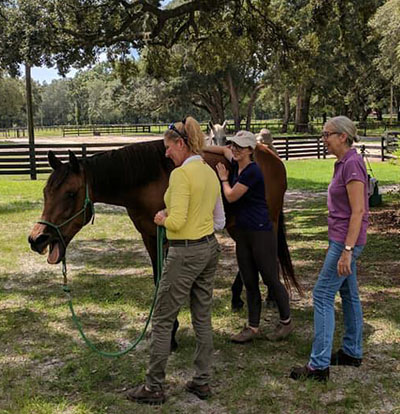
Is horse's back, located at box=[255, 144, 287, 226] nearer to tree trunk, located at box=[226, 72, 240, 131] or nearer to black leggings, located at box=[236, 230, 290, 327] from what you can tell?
black leggings, located at box=[236, 230, 290, 327]

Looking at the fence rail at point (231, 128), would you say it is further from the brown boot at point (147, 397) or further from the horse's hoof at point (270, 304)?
the brown boot at point (147, 397)

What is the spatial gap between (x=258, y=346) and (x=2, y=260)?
484 cm

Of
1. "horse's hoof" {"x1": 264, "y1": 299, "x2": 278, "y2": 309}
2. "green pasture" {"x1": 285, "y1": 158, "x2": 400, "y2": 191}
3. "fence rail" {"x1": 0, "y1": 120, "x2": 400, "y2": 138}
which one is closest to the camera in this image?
"horse's hoof" {"x1": 264, "y1": 299, "x2": 278, "y2": 309}

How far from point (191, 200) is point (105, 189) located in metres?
1.16

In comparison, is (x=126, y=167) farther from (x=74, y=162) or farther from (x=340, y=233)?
(x=340, y=233)

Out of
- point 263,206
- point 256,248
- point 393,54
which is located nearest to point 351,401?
point 256,248

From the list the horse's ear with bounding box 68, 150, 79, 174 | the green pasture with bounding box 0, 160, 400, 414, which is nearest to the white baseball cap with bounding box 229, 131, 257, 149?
the horse's ear with bounding box 68, 150, 79, 174

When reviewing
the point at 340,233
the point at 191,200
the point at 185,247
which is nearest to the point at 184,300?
the point at 185,247

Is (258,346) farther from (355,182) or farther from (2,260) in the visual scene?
(2,260)

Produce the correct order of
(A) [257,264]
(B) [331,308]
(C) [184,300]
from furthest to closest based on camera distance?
(A) [257,264] < (B) [331,308] < (C) [184,300]

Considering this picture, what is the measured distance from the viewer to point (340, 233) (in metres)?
3.36

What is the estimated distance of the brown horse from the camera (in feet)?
11.9

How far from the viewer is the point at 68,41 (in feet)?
35.3

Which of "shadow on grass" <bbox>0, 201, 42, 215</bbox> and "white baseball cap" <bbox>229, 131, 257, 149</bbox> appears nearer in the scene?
"white baseball cap" <bbox>229, 131, 257, 149</bbox>
